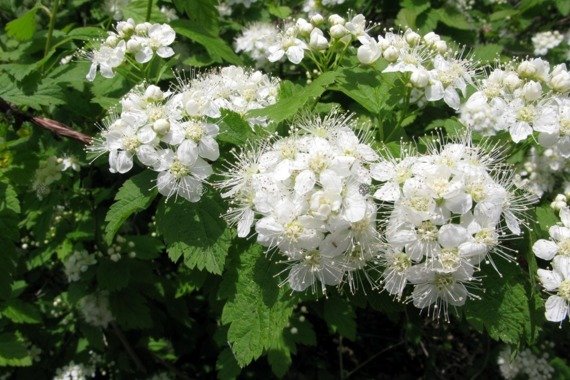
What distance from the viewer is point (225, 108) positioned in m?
2.23

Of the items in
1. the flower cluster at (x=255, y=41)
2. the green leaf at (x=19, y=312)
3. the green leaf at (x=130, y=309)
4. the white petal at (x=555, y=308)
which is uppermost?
the white petal at (x=555, y=308)

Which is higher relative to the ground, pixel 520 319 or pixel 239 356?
pixel 520 319

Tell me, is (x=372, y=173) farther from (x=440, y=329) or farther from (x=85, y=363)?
(x=440, y=329)

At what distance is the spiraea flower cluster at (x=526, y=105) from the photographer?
216cm

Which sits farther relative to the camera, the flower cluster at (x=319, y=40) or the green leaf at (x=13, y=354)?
the green leaf at (x=13, y=354)

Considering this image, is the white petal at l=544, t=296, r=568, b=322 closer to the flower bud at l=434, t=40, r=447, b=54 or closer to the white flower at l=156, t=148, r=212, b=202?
the flower bud at l=434, t=40, r=447, b=54

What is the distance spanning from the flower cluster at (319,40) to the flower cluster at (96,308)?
6.12 ft

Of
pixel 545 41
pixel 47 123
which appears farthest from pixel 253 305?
pixel 545 41

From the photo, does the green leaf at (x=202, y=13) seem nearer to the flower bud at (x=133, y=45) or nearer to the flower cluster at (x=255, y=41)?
the flower bud at (x=133, y=45)

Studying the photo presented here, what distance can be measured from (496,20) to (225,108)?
2.96 m

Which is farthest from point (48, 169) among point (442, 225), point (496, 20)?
point (496, 20)

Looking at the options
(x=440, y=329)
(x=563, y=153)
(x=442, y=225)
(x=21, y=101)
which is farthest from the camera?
(x=440, y=329)

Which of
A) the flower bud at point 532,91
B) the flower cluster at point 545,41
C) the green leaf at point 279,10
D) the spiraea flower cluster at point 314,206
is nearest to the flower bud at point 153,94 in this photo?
the spiraea flower cluster at point 314,206

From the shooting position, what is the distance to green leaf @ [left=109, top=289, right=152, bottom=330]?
10.6 ft
